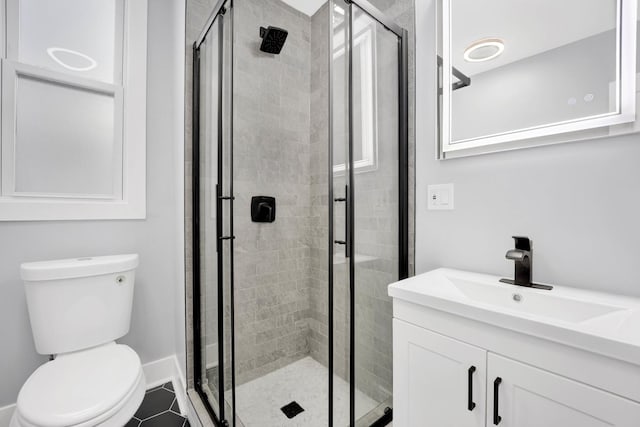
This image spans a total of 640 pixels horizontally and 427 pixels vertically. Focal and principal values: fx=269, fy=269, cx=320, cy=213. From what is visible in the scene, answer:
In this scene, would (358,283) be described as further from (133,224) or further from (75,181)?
(75,181)

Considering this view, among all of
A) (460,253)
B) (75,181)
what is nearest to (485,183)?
(460,253)

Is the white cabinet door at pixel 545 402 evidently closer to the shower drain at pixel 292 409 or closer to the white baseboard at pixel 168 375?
the shower drain at pixel 292 409

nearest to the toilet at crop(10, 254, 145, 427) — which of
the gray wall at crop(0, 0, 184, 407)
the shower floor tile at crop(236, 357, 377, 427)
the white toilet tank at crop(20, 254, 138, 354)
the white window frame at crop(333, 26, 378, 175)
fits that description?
the white toilet tank at crop(20, 254, 138, 354)

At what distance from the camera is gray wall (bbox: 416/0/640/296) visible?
80 centimetres

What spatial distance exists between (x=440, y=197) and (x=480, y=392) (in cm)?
74

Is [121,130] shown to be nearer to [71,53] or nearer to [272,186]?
[71,53]

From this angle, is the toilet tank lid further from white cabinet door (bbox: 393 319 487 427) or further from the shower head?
the shower head

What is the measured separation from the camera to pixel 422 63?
49.7 inches

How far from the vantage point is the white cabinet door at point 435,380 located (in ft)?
2.38

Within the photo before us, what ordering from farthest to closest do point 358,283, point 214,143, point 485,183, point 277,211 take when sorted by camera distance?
1. point 277,211
2. point 214,143
3. point 358,283
4. point 485,183

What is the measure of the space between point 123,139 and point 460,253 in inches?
80.3

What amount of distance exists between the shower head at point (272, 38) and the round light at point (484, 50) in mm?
1186

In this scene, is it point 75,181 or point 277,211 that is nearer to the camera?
point 75,181

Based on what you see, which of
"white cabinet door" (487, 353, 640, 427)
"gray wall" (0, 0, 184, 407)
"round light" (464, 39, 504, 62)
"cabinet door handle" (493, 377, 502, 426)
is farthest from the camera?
"gray wall" (0, 0, 184, 407)
